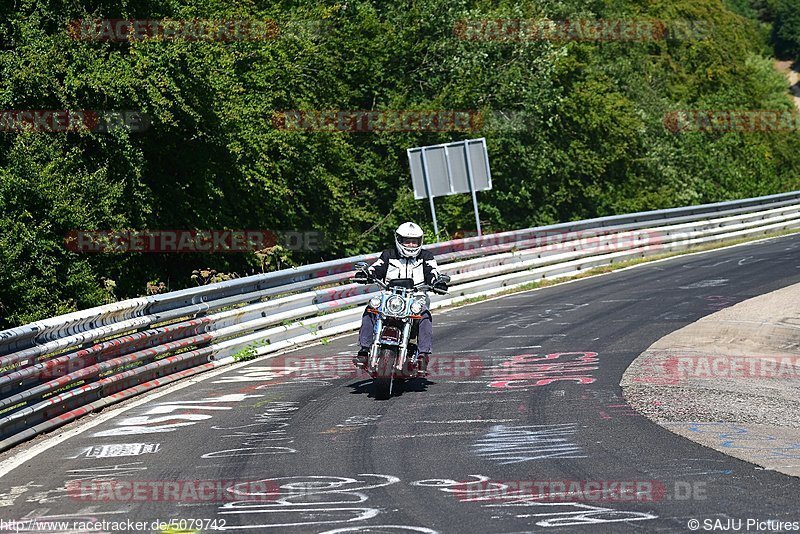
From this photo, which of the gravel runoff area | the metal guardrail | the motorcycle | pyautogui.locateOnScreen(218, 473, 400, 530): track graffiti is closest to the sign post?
the metal guardrail

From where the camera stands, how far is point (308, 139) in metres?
31.2

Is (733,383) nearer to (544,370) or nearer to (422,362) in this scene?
(544,370)

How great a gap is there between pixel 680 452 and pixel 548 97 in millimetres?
31202

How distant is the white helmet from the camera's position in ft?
40.7

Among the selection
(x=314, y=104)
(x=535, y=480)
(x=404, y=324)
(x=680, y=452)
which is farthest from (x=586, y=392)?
(x=314, y=104)

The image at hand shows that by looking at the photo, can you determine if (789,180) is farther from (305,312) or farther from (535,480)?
(535,480)

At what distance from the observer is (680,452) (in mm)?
8500

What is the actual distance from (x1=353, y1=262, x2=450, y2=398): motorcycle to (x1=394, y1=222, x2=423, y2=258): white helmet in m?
0.47

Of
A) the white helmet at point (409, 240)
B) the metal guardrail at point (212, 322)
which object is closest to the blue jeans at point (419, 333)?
the white helmet at point (409, 240)

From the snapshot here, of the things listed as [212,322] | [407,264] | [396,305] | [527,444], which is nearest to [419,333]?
[396,305]

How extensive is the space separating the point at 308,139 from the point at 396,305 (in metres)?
20.0

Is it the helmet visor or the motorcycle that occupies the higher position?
the helmet visor

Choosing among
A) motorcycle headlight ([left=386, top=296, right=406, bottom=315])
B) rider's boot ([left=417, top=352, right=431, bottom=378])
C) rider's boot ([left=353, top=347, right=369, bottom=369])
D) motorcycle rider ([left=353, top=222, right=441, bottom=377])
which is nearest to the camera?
motorcycle headlight ([left=386, top=296, right=406, bottom=315])

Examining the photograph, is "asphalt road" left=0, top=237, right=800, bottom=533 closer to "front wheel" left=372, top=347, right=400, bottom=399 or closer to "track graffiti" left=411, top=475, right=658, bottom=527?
"track graffiti" left=411, top=475, right=658, bottom=527
